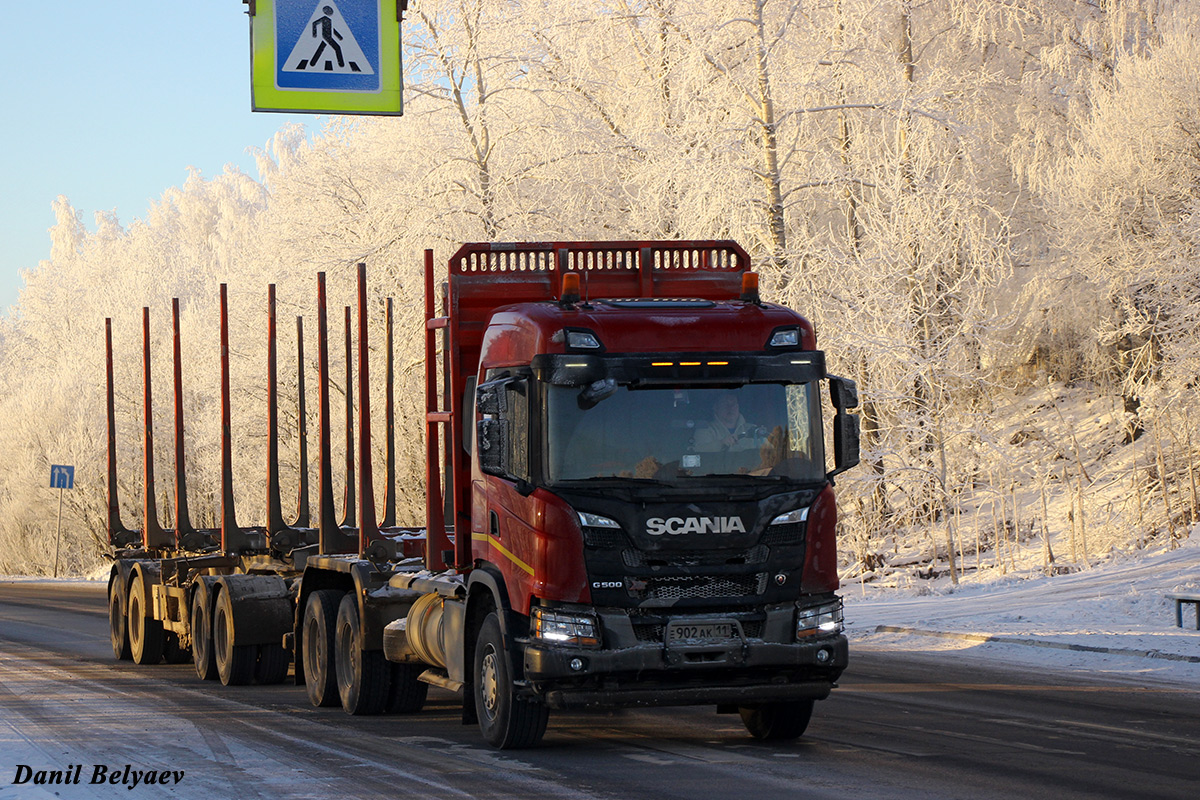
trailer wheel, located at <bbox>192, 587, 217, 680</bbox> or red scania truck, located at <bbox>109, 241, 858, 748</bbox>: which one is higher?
red scania truck, located at <bbox>109, 241, 858, 748</bbox>

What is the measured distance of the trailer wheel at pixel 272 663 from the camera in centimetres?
1500

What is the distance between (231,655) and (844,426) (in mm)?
7822

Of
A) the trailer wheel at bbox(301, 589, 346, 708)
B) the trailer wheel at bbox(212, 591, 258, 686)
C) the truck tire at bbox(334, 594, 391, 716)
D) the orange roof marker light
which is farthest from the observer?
the trailer wheel at bbox(212, 591, 258, 686)

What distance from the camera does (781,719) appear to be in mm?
10141

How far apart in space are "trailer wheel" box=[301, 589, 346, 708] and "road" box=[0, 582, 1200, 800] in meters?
0.24

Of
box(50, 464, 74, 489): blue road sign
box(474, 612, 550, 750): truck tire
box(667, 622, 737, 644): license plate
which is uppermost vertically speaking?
box(50, 464, 74, 489): blue road sign

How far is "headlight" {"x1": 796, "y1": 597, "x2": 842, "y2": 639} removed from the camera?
922cm

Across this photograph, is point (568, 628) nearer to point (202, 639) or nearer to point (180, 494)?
point (202, 639)

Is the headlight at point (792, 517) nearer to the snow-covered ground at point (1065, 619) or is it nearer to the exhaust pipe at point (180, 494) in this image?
the snow-covered ground at point (1065, 619)

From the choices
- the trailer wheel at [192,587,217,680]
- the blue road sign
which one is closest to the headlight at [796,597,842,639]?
the trailer wheel at [192,587,217,680]

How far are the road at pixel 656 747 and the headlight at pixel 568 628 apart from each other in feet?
2.58

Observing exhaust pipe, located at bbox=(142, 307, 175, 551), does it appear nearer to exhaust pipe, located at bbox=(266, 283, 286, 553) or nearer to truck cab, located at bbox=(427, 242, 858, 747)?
exhaust pipe, located at bbox=(266, 283, 286, 553)

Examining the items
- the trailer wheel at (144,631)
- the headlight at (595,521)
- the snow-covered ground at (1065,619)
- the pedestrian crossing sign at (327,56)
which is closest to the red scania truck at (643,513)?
the headlight at (595,521)

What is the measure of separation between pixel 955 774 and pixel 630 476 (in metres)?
2.57
